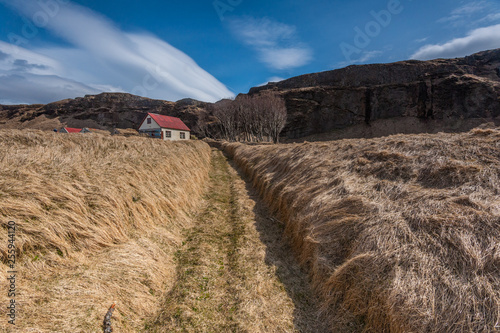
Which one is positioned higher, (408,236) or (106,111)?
(106,111)

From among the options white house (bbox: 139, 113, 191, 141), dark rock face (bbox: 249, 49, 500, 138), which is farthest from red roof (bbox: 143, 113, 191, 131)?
dark rock face (bbox: 249, 49, 500, 138)

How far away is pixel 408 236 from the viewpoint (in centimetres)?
418

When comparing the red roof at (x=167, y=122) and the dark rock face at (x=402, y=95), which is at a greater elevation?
the dark rock face at (x=402, y=95)

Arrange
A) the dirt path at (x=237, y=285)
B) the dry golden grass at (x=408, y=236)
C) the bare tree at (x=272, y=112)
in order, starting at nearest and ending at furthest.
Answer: the dry golden grass at (x=408, y=236) < the dirt path at (x=237, y=285) < the bare tree at (x=272, y=112)

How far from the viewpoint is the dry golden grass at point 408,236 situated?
312 cm

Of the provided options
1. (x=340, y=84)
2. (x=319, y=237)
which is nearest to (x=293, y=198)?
(x=319, y=237)

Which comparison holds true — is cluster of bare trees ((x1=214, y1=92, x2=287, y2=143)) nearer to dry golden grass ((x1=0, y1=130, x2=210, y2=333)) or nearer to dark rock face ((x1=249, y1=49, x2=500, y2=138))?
dark rock face ((x1=249, y1=49, x2=500, y2=138))

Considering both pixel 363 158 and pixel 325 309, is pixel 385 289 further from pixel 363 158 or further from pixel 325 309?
pixel 363 158

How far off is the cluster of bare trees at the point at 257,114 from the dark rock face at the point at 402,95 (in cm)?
1544

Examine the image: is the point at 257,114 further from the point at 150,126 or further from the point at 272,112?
the point at 150,126

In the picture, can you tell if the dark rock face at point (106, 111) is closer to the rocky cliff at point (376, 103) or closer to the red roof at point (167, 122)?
the rocky cliff at point (376, 103)

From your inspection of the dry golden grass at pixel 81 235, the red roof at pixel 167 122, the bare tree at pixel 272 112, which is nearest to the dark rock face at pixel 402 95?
the bare tree at pixel 272 112

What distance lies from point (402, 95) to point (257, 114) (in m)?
48.9

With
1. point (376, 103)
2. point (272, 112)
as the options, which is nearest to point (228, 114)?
point (272, 112)
